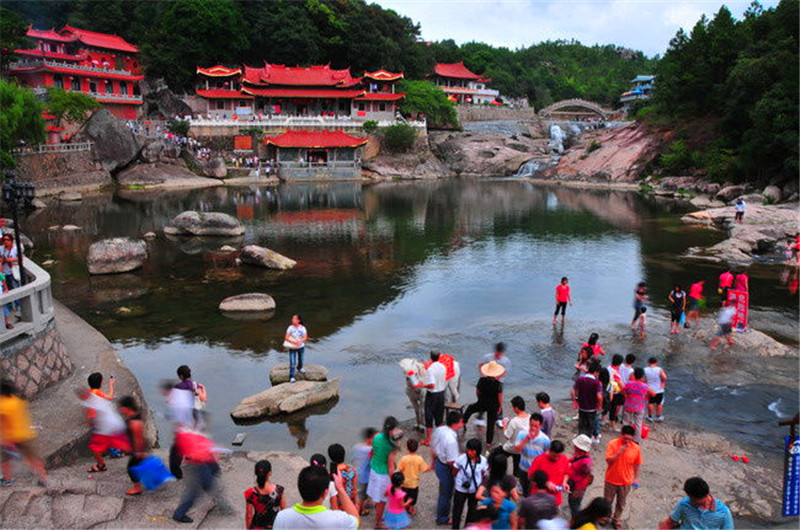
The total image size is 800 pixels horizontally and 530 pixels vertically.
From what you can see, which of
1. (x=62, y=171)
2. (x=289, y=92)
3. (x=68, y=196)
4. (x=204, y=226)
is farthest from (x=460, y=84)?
(x=204, y=226)

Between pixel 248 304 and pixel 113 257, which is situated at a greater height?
pixel 113 257

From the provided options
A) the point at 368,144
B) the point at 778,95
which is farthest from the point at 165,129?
the point at 778,95

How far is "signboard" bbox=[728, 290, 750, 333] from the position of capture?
52.2 feet

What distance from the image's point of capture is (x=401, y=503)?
758 centimetres

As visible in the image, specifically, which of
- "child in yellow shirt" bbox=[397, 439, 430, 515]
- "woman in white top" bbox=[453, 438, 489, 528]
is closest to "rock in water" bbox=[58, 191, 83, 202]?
"child in yellow shirt" bbox=[397, 439, 430, 515]

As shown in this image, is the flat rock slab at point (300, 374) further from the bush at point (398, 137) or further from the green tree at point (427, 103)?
the green tree at point (427, 103)

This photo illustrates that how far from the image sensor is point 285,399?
40.9 ft

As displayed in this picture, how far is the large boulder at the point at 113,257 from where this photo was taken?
2383 cm

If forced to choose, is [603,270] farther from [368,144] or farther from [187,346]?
[368,144]

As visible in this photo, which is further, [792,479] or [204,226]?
[204,226]

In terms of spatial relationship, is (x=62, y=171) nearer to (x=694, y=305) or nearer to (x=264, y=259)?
(x=264, y=259)

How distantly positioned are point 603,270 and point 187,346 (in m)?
17.5

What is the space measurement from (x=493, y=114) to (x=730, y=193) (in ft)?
146

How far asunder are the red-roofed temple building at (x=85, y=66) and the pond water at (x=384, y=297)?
2039 centimetres
